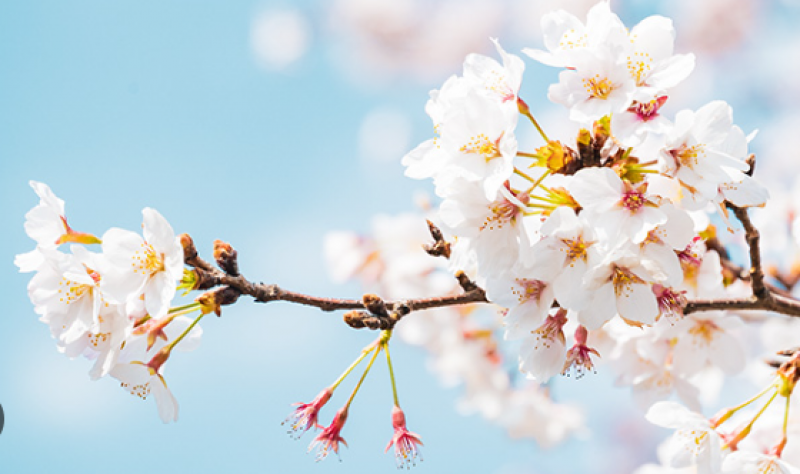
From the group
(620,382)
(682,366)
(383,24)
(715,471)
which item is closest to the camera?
(715,471)

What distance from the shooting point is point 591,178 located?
1.50 metres

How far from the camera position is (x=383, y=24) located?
25.9 ft

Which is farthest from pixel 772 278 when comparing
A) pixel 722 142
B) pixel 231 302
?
pixel 231 302

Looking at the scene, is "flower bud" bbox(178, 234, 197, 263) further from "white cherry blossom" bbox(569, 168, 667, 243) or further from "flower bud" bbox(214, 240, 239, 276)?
"white cherry blossom" bbox(569, 168, 667, 243)

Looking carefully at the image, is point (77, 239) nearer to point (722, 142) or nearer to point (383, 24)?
point (722, 142)

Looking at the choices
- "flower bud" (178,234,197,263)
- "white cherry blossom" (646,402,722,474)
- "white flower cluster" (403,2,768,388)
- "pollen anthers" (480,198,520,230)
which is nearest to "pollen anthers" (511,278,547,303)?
"white flower cluster" (403,2,768,388)

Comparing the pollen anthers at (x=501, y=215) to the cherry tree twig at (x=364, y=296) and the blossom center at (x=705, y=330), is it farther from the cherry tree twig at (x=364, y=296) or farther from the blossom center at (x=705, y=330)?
the blossom center at (x=705, y=330)

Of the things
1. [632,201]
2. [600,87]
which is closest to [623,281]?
[632,201]

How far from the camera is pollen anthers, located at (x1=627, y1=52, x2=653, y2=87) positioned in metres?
1.56

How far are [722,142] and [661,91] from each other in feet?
0.56

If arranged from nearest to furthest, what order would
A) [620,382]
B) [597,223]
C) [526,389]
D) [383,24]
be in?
[597,223] → [620,382] → [526,389] → [383,24]

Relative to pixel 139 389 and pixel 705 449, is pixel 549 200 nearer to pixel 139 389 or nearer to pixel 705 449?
pixel 705 449

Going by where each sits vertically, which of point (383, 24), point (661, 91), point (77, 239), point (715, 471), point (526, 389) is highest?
point (383, 24)

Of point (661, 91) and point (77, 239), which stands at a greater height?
point (661, 91)
